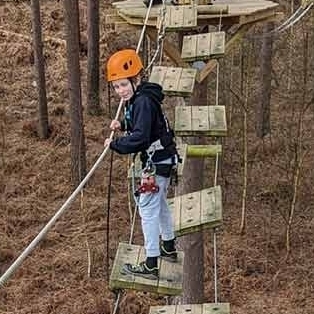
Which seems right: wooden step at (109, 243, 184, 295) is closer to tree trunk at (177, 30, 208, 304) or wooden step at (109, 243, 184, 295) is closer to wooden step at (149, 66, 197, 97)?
wooden step at (149, 66, 197, 97)

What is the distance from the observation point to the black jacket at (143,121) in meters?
3.12

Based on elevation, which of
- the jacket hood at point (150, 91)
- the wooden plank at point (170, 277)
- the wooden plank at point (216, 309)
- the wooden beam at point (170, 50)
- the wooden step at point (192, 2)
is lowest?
the wooden plank at point (216, 309)

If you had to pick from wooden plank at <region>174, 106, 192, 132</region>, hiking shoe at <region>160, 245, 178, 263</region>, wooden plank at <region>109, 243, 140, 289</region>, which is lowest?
hiking shoe at <region>160, 245, 178, 263</region>

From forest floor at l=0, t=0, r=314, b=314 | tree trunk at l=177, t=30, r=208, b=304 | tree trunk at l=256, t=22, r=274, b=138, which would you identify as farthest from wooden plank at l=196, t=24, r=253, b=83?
tree trunk at l=256, t=22, r=274, b=138

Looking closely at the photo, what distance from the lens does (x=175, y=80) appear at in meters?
4.84

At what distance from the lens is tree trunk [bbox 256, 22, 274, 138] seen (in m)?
12.2

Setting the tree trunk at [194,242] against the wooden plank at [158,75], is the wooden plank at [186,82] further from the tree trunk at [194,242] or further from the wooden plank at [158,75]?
the tree trunk at [194,242]

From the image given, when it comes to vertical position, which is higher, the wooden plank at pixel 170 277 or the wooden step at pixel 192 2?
the wooden step at pixel 192 2

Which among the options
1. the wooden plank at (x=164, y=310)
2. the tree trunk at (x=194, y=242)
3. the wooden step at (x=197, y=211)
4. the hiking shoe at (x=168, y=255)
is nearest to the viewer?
the wooden plank at (x=164, y=310)

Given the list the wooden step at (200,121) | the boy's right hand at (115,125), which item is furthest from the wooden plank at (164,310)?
the wooden step at (200,121)

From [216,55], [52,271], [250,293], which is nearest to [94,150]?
[52,271]

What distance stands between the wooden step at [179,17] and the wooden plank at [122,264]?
8.41 feet

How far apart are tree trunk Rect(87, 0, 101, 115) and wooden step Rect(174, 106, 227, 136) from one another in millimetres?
8568

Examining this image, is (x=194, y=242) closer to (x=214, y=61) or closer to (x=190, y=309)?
(x=214, y=61)
